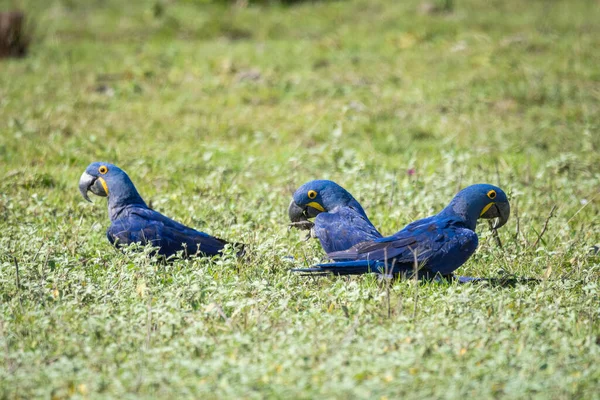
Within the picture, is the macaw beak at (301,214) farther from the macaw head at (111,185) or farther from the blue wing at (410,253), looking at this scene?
the macaw head at (111,185)

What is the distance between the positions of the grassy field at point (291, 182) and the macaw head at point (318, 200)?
0.61 ft

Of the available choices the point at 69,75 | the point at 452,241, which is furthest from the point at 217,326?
the point at 69,75

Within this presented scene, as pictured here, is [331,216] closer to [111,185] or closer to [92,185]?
[111,185]

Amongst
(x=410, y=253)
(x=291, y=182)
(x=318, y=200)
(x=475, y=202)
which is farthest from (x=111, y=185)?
(x=475, y=202)

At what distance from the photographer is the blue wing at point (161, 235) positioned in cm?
460

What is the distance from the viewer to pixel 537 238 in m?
5.01

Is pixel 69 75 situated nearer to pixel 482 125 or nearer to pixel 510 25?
pixel 482 125

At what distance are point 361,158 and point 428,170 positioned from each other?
61 centimetres

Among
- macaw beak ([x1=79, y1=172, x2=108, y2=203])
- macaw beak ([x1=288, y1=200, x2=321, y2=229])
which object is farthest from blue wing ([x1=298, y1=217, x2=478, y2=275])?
macaw beak ([x1=79, y1=172, x2=108, y2=203])

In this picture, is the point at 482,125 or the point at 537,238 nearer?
the point at 537,238

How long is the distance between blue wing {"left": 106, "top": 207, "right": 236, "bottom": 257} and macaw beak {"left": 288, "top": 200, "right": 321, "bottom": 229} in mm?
529

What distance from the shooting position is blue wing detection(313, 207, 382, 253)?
14.7ft

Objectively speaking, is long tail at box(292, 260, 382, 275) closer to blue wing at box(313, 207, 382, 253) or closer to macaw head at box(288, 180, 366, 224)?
blue wing at box(313, 207, 382, 253)

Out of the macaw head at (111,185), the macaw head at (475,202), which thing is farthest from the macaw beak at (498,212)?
the macaw head at (111,185)
